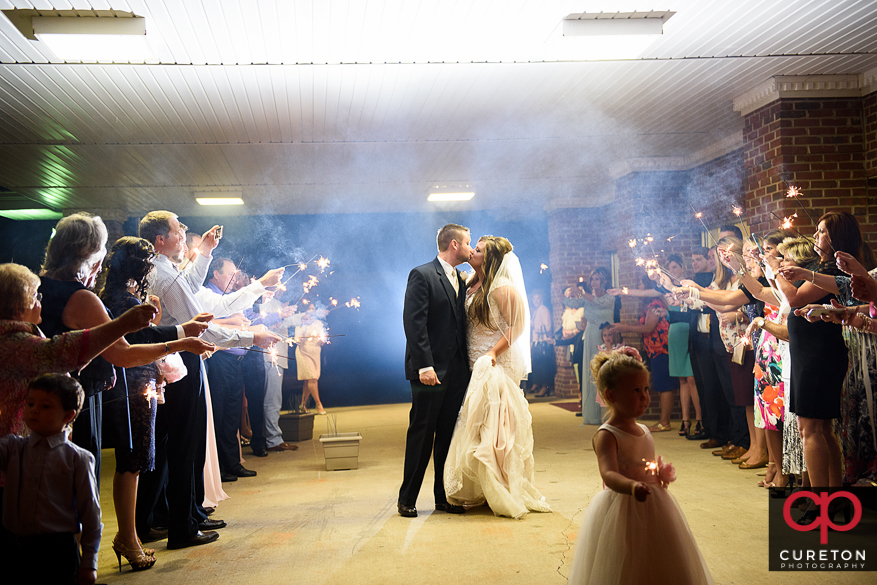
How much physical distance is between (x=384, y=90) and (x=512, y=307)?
2.31 metres

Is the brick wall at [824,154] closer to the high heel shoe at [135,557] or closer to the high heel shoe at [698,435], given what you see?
the high heel shoe at [698,435]

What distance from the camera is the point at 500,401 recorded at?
3826mm

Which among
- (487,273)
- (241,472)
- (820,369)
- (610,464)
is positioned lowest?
(241,472)

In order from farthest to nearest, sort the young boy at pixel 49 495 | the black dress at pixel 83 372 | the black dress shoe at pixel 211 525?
the black dress shoe at pixel 211 525 < the black dress at pixel 83 372 < the young boy at pixel 49 495

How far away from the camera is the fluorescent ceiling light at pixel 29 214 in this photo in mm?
10222

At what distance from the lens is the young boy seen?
1.88 m

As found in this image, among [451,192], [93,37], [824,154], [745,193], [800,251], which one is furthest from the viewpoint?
[451,192]

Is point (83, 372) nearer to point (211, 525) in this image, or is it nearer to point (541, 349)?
point (211, 525)

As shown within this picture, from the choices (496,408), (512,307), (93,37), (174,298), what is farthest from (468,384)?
(93,37)

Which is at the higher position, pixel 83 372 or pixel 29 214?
pixel 29 214

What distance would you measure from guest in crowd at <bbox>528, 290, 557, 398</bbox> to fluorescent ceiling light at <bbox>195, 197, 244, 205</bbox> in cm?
492

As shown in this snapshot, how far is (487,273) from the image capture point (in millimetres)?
4039

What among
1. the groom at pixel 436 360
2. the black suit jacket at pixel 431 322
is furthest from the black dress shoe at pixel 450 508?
the black suit jacket at pixel 431 322

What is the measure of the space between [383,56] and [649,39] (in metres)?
1.79
